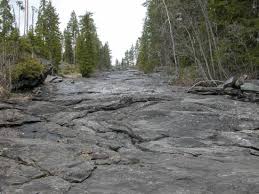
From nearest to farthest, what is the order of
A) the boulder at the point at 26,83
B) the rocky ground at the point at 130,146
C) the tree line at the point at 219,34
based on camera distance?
the rocky ground at the point at 130,146 → the boulder at the point at 26,83 → the tree line at the point at 219,34

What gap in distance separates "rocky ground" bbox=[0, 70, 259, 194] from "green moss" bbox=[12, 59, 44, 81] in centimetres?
307

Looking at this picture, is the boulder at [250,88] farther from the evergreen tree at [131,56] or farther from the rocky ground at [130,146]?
the evergreen tree at [131,56]

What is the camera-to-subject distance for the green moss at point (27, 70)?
1815 cm

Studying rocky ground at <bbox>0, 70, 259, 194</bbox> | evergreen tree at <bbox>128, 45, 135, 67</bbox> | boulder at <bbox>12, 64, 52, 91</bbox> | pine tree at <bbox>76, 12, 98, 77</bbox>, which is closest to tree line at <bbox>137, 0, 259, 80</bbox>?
rocky ground at <bbox>0, 70, 259, 194</bbox>

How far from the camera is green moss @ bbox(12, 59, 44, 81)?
59.5 feet

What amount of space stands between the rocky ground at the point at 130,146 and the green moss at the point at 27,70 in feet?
10.1

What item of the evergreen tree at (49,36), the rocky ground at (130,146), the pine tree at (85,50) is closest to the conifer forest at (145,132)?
the rocky ground at (130,146)

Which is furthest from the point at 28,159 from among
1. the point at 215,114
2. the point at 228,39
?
the point at 228,39

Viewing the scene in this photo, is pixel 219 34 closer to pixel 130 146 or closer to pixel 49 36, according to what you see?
pixel 130 146

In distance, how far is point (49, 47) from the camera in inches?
1889

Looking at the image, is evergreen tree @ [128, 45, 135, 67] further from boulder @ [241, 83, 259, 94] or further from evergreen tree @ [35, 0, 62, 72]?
boulder @ [241, 83, 259, 94]

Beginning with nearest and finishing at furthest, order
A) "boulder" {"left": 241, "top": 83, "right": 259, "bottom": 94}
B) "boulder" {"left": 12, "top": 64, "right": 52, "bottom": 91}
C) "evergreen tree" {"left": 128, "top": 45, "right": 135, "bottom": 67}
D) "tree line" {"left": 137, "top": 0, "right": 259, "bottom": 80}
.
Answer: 1. "boulder" {"left": 241, "top": 83, "right": 259, "bottom": 94}
2. "boulder" {"left": 12, "top": 64, "right": 52, "bottom": 91}
3. "tree line" {"left": 137, "top": 0, "right": 259, "bottom": 80}
4. "evergreen tree" {"left": 128, "top": 45, "right": 135, "bottom": 67}

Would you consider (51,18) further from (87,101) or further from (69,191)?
(69,191)

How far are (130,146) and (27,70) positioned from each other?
36.2ft
